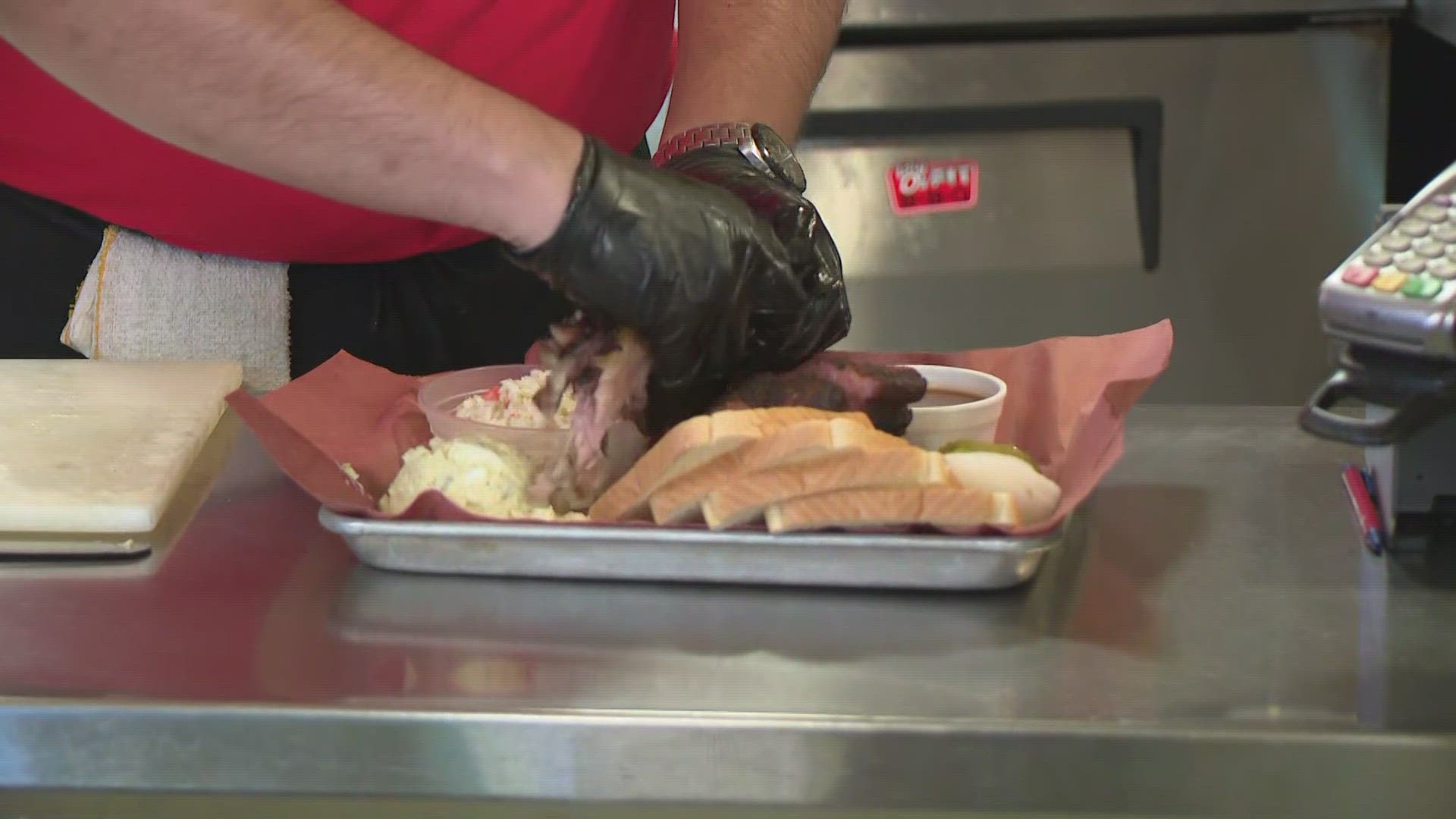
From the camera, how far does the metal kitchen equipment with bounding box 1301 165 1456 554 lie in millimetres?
764

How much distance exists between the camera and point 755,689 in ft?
2.47

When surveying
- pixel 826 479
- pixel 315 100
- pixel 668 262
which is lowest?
pixel 826 479

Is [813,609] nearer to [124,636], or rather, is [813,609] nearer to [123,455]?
[124,636]

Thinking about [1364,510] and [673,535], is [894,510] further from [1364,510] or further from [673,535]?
[1364,510]

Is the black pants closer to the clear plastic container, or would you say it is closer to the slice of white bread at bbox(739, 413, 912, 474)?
the clear plastic container

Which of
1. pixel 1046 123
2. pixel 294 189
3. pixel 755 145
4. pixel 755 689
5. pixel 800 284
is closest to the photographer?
pixel 755 689

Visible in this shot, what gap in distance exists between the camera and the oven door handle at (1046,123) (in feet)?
7.19

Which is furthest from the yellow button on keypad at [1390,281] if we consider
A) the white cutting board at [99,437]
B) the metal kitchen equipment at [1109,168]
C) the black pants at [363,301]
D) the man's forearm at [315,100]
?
the metal kitchen equipment at [1109,168]

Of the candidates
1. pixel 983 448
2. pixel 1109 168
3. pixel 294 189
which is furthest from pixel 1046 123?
pixel 983 448

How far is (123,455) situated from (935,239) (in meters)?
1.45

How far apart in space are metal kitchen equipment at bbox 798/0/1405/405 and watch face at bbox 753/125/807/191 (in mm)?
985

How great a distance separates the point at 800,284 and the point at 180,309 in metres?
0.70

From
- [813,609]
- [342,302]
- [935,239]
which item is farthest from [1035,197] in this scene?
[813,609]

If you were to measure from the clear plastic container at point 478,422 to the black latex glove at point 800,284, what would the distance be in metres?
0.17
